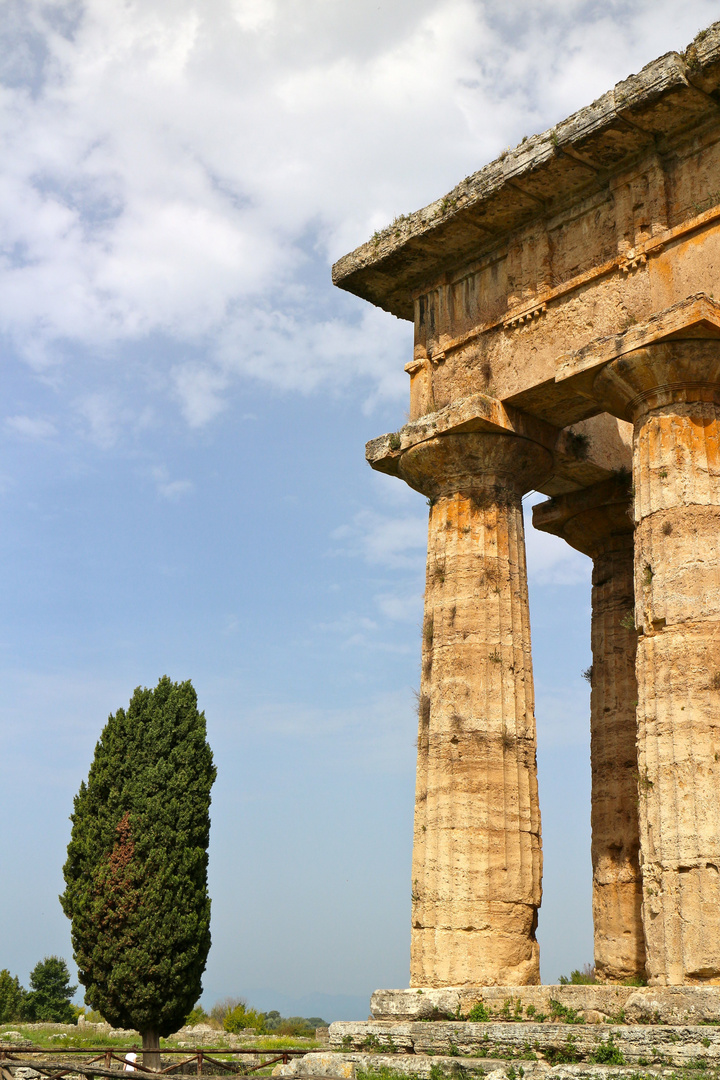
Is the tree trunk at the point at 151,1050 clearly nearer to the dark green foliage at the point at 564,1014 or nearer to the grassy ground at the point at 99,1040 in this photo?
the grassy ground at the point at 99,1040

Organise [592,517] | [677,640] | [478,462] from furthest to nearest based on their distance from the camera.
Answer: [592,517] < [478,462] < [677,640]

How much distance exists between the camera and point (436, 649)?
1347 centimetres

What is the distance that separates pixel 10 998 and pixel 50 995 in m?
3.20

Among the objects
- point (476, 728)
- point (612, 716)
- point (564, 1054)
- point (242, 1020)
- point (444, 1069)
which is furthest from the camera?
point (242, 1020)

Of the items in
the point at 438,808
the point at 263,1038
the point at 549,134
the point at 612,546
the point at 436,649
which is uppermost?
the point at 549,134

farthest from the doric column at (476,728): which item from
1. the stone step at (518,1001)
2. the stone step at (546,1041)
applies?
the stone step at (546,1041)

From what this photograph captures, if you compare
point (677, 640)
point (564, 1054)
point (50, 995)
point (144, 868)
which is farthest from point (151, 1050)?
point (50, 995)

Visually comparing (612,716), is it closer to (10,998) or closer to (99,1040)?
(99,1040)

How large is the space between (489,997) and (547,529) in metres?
7.66

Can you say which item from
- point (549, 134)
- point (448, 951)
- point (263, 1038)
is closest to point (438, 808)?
point (448, 951)

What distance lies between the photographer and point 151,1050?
63.1 ft

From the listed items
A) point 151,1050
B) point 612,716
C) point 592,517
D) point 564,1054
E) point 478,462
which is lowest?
point 151,1050

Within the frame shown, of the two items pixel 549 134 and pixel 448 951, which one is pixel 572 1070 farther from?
pixel 549 134

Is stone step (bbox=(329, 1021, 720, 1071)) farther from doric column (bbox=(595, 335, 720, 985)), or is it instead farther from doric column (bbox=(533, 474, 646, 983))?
doric column (bbox=(533, 474, 646, 983))
